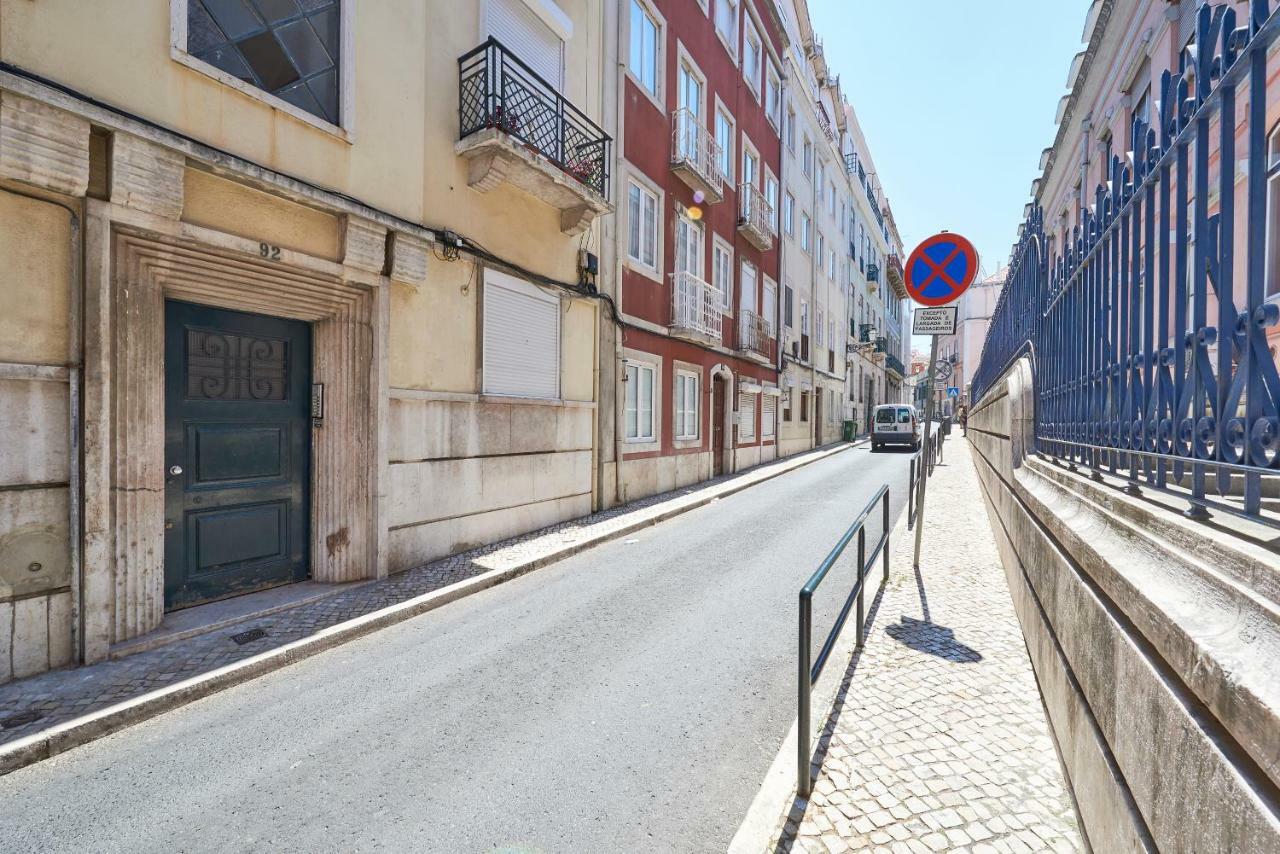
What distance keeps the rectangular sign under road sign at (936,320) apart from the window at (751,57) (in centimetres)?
1483

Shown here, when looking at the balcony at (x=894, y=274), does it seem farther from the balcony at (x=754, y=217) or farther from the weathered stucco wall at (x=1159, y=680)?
the weathered stucco wall at (x=1159, y=680)

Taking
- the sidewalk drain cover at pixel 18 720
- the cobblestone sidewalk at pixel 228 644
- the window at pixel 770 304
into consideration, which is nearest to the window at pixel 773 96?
the window at pixel 770 304

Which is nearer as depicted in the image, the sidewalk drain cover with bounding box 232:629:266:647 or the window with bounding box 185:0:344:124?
the sidewalk drain cover with bounding box 232:629:266:647

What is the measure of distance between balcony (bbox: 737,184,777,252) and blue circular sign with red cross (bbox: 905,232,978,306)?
38.6 feet

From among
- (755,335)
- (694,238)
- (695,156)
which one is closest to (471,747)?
(694,238)

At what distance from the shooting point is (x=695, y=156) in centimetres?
1409

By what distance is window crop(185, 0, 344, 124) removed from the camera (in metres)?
5.16

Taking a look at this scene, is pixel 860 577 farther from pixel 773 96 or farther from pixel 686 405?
pixel 773 96

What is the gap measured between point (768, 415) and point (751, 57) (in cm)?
1144

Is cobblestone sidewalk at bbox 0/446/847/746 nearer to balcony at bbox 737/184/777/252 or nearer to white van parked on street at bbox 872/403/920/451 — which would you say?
balcony at bbox 737/184/777/252

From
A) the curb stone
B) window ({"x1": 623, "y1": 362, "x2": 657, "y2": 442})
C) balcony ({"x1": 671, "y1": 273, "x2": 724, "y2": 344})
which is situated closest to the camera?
the curb stone

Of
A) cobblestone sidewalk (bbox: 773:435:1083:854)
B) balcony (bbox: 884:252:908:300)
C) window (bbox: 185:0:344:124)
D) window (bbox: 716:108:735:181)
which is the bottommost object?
cobblestone sidewalk (bbox: 773:435:1083:854)

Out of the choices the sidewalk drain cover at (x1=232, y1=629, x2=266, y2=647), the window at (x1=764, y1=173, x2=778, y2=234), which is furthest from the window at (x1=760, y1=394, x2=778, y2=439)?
the sidewalk drain cover at (x1=232, y1=629, x2=266, y2=647)

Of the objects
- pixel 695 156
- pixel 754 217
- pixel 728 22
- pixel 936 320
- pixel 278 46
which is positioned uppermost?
pixel 728 22
